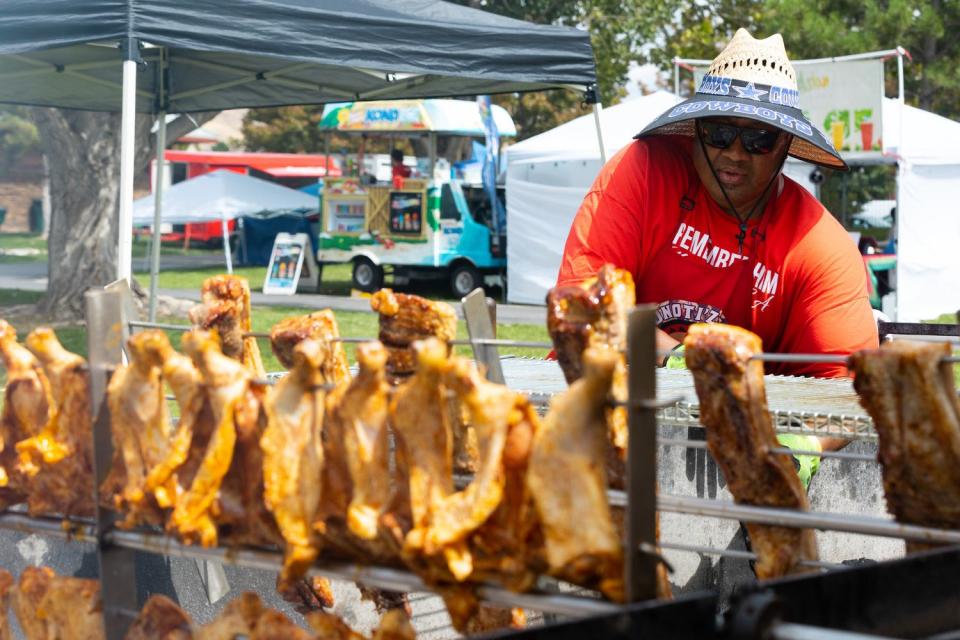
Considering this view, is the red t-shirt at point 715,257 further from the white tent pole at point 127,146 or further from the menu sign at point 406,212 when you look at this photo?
the menu sign at point 406,212

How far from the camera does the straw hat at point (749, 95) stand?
399 centimetres

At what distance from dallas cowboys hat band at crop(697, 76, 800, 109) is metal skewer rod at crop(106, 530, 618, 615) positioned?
230 centimetres

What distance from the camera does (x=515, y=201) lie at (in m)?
18.4

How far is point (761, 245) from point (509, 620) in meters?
1.60

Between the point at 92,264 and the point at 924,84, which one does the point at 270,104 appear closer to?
the point at 92,264

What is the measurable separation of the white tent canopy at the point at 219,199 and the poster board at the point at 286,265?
381 cm

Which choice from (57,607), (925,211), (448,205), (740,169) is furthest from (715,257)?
(448,205)

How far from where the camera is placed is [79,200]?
48.9 ft

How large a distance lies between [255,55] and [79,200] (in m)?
7.68

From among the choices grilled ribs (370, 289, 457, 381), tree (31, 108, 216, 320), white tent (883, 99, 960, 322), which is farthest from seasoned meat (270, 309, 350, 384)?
white tent (883, 99, 960, 322)

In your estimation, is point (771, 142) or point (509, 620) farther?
point (771, 142)

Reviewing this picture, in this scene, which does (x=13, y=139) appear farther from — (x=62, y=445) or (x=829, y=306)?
(x=62, y=445)

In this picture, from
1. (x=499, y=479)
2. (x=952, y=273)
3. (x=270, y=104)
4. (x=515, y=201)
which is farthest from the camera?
(x=515, y=201)

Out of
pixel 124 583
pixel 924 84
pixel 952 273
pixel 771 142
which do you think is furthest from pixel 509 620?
pixel 924 84
